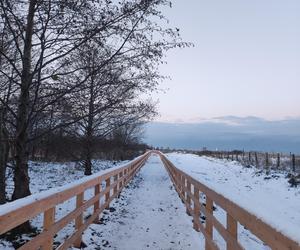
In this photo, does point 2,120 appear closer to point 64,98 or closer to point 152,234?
point 64,98

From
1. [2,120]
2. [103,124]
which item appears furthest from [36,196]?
[103,124]

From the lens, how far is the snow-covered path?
840cm

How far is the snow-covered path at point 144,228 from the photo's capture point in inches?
331

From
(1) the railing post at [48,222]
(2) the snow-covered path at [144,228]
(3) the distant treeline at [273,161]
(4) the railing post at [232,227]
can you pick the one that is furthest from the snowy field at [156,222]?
(3) the distant treeline at [273,161]

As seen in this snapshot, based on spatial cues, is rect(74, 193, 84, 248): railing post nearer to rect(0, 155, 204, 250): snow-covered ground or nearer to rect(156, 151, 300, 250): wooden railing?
rect(0, 155, 204, 250): snow-covered ground

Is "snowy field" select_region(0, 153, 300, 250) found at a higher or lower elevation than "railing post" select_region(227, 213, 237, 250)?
lower

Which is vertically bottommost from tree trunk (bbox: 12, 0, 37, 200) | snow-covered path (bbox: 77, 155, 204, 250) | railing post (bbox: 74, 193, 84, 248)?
snow-covered path (bbox: 77, 155, 204, 250)

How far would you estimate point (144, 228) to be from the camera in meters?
9.91

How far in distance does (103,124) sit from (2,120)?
14.2 metres

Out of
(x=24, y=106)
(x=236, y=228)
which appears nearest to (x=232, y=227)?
(x=236, y=228)

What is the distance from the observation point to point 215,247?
6.29 meters

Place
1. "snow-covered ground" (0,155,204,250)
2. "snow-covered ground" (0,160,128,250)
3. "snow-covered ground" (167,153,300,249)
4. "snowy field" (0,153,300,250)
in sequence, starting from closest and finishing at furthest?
"snow-covered ground" (167,153,300,249) → "snowy field" (0,153,300,250) → "snow-covered ground" (0,160,128,250) → "snow-covered ground" (0,155,204,250)

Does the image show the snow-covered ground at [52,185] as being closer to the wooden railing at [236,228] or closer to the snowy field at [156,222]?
the snowy field at [156,222]

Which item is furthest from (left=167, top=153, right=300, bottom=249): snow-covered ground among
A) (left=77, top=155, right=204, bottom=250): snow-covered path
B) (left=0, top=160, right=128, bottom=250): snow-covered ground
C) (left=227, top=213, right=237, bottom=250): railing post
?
(left=0, top=160, right=128, bottom=250): snow-covered ground
